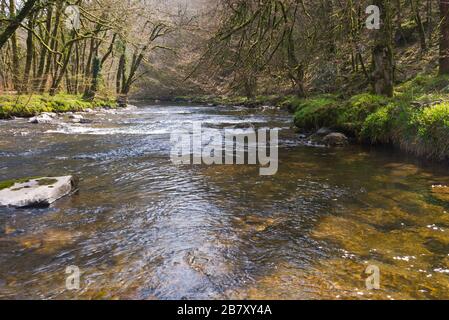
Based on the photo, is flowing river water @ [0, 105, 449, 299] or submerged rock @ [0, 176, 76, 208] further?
submerged rock @ [0, 176, 76, 208]

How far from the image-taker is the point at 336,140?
36.1 feet

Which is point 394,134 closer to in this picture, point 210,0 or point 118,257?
point 210,0

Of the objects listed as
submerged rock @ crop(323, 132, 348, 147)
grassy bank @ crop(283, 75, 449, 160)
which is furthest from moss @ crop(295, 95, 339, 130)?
submerged rock @ crop(323, 132, 348, 147)

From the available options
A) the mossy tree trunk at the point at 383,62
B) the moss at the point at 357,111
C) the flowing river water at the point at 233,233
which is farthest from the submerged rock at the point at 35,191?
the mossy tree trunk at the point at 383,62

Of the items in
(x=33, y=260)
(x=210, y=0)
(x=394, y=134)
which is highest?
(x=210, y=0)

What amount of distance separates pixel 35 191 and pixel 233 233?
3.09m

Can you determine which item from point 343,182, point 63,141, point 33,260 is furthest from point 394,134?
point 63,141

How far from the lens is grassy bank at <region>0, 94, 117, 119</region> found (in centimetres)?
1689

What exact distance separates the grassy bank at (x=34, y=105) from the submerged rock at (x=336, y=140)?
386 inches

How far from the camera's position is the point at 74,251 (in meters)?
4.11

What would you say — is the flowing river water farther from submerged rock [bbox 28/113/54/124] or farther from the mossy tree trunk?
submerged rock [bbox 28/113/54/124]

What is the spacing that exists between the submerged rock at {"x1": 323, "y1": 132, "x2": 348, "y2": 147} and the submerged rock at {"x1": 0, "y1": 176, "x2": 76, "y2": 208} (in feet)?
23.6

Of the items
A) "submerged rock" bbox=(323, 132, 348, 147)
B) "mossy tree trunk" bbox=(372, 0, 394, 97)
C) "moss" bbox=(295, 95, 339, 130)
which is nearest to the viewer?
"submerged rock" bbox=(323, 132, 348, 147)

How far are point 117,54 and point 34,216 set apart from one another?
31970 millimetres
